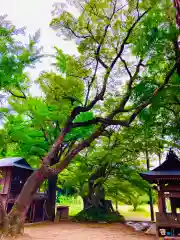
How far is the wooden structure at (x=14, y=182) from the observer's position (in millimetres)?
12375

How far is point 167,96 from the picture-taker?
891 cm

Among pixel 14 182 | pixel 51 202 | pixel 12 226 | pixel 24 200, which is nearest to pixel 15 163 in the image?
pixel 14 182

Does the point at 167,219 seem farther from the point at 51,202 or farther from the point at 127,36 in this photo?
the point at 51,202

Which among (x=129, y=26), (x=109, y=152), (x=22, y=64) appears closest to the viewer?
(x=22, y=64)

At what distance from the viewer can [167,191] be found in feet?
33.2

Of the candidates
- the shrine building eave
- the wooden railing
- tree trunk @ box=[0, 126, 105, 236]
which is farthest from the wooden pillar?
tree trunk @ box=[0, 126, 105, 236]

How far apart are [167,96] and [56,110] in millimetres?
6353

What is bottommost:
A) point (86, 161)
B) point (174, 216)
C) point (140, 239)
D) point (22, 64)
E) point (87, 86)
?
point (140, 239)

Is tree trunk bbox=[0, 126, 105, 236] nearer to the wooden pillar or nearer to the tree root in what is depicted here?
the tree root

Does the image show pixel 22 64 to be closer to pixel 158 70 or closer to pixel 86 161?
pixel 158 70

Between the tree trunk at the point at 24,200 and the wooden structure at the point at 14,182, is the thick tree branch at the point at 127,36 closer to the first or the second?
Answer: the tree trunk at the point at 24,200

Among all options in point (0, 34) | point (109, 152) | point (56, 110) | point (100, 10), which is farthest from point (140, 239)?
point (100, 10)

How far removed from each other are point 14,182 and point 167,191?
9.87 meters

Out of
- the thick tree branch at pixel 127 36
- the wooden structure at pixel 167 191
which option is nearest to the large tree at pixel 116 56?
the thick tree branch at pixel 127 36
